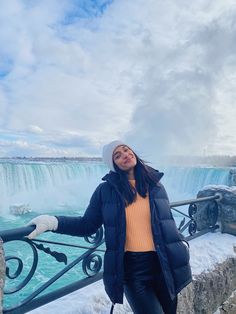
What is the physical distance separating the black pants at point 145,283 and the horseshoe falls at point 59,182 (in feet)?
54.4

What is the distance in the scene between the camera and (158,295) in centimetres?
179

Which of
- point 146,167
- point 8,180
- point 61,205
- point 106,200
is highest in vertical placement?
point 146,167

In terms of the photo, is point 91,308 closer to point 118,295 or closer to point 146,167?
point 118,295

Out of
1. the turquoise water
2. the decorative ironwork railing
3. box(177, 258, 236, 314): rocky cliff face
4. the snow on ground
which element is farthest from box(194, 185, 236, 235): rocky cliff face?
the turquoise water

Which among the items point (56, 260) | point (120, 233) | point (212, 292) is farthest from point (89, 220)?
point (212, 292)

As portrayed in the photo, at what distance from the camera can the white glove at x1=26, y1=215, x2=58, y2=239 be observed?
1.84m

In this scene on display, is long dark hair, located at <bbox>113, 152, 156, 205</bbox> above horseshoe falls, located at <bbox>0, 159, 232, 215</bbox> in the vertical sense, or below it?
above

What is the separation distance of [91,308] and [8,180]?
18.6 meters

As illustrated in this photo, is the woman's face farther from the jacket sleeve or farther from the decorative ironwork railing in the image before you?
the decorative ironwork railing

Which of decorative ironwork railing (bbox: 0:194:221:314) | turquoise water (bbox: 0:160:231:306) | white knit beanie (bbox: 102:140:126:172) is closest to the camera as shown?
decorative ironwork railing (bbox: 0:194:221:314)

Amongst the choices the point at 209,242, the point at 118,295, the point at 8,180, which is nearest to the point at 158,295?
the point at 118,295

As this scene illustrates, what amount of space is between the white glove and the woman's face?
580mm

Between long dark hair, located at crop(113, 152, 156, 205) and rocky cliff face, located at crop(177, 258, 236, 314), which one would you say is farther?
rocky cliff face, located at crop(177, 258, 236, 314)

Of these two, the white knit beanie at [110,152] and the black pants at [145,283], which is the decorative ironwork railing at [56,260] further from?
the white knit beanie at [110,152]
